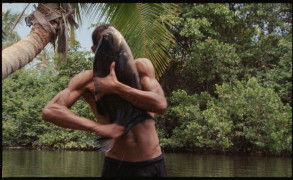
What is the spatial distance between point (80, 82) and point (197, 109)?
10.9m

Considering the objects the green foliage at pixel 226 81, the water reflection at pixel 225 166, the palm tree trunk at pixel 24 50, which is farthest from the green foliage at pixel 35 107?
the palm tree trunk at pixel 24 50

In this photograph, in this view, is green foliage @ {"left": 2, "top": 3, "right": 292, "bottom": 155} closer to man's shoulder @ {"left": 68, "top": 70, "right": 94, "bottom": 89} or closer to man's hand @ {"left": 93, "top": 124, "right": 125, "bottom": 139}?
man's shoulder @ {"left": 68, "top": 70, "right": 94, "bottom": 89}

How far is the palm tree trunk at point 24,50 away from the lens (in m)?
3.63

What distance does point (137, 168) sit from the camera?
6.48 feet

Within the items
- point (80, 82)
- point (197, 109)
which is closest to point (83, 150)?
point (197, 109)

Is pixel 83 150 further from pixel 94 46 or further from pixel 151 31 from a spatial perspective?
pixel 94 46

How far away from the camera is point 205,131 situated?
12.5m

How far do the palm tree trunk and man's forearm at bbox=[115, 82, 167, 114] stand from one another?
217 centimetres

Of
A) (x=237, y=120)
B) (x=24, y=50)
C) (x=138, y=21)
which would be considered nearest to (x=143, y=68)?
(x=24, y=50)

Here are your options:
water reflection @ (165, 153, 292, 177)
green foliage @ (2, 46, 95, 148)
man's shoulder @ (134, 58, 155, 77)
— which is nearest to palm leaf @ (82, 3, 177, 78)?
man's shoulder @ (134, 58, 155, 77)

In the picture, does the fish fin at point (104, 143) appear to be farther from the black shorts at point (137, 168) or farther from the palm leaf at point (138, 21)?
the palm leaf at point (138, 21)

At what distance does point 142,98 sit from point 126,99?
82 millimetres

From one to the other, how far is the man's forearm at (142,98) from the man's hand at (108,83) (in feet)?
0.09

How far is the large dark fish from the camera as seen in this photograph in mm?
1845
